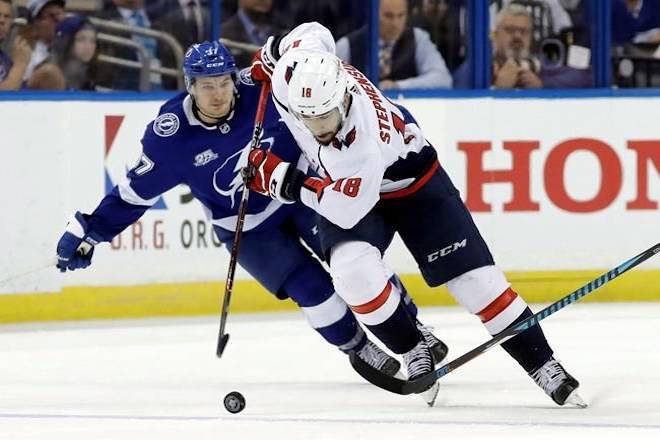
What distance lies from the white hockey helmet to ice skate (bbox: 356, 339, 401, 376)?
986 mm

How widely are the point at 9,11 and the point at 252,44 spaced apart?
3.34 feet

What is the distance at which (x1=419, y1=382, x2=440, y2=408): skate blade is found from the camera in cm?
485

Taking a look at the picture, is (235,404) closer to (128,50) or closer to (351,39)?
(128,50)

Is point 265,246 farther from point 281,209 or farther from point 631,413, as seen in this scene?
point 631,413

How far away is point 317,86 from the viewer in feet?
14.4

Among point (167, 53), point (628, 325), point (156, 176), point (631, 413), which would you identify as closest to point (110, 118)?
point (167, 53)

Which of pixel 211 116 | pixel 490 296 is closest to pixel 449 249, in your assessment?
pixel 490 296

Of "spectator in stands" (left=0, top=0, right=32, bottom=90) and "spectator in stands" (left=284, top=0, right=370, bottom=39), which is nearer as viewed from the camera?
"spectator in stands" (left=0, top=0, right=32, bottom=90)

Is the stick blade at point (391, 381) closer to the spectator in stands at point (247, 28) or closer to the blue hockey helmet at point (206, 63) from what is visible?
the blue hockey helmet at point (206, 63)

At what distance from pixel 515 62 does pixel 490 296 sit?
2.94m

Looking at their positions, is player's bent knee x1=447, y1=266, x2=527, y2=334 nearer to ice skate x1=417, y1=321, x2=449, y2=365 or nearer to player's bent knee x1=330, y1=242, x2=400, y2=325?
player's bent knee x1=330, y1=242, x2=400, y2=325

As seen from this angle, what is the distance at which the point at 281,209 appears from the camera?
17.4ft

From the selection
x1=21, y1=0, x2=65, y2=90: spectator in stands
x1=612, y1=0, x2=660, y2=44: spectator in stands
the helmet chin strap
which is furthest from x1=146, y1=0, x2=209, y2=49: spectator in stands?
the helmet chin strap

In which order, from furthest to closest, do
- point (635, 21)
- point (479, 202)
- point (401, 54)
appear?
1. point (635, 21)
2. point (401, 54)
3. point (479, 202)
